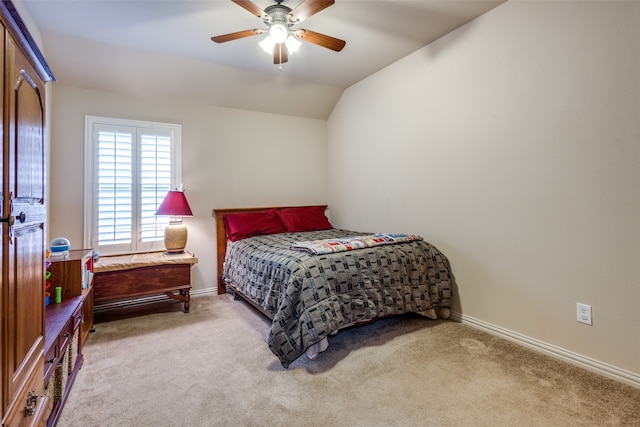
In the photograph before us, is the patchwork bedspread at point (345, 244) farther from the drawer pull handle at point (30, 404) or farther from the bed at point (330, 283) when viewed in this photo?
the drawer pull handle at point (30, 404)

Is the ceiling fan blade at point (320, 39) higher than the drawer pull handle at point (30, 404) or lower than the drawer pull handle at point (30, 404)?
higher

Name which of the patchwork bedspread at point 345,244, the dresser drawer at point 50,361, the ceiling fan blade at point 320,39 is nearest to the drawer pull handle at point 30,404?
the dresser drawer at point 50,361

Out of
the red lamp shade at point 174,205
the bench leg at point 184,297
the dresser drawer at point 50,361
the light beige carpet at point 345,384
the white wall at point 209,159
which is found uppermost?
the white wall at point 209,159

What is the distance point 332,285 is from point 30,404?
1642 millimetres

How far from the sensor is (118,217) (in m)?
3.43

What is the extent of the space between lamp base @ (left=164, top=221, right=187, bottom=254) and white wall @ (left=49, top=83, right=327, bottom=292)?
0.35m

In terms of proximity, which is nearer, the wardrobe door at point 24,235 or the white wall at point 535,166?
the wardrobe door at point 24,235

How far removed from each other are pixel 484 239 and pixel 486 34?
5.49ft

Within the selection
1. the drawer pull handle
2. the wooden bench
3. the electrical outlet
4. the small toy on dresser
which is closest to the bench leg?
the wooden bench

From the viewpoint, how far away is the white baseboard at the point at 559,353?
6.45 feet

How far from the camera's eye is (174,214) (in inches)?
133

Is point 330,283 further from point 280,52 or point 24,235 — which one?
point 280,52

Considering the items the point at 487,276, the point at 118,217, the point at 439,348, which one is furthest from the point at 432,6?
the point at 118,217

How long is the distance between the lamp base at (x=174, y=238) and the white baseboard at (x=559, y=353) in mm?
2843
